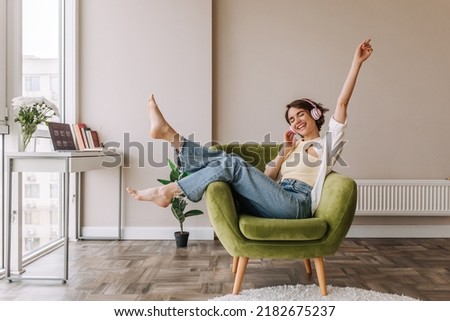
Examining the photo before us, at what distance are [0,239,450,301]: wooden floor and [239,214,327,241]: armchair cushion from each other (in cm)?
41

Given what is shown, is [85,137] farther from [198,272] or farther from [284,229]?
[284,229]

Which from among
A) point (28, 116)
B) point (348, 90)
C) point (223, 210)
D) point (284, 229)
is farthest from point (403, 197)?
point (28, 116)

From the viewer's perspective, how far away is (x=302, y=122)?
2.51 metres

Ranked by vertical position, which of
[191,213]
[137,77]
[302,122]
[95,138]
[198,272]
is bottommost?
[198,272]

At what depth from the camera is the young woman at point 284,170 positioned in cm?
225

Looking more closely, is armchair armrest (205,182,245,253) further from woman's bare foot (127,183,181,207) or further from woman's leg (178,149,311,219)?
woman's bare foot (127,183,181,207)

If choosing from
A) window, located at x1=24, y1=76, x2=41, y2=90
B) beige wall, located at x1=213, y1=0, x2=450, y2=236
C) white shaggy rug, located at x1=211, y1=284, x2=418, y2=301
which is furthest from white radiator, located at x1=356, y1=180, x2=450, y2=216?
window, located at x1=24, y1=76, x2=41, y2=90

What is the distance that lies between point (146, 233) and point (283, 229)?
1.94 meters

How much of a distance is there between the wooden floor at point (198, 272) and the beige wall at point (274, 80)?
49 cm

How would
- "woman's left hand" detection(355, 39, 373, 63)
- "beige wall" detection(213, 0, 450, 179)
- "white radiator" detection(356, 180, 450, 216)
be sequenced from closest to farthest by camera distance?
"woman's left hand" detection(355, 39, 373, 63) → "white radiator" detection(356, 180, 450, 216) → "beige wall" detection(213, 0, 450, 179)

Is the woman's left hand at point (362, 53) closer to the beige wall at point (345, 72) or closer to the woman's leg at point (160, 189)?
the woman's leg at point (160, 189)

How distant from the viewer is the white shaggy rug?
2174 millimetres

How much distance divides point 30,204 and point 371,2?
3186 mm
